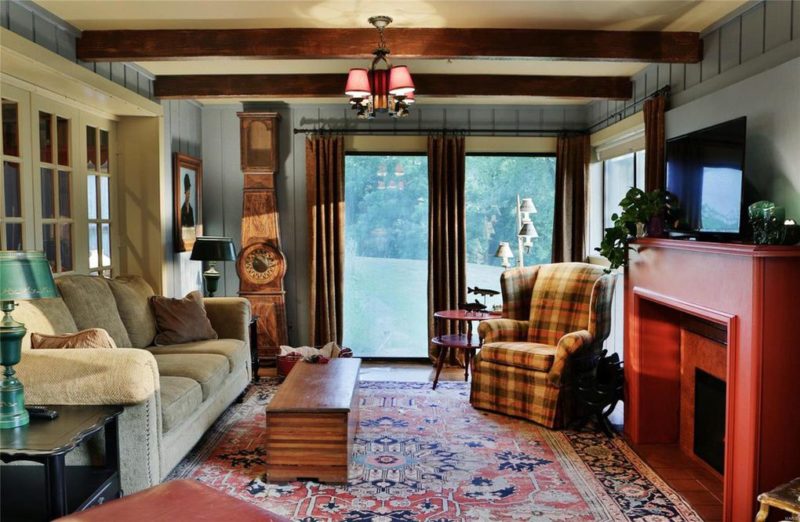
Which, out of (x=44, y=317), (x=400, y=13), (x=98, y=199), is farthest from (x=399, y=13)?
(x=98, y=199)

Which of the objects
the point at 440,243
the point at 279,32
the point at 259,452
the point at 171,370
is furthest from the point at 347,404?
the point at 440,243

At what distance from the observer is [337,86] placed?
17.5 feet

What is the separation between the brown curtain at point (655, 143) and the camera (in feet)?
14.8

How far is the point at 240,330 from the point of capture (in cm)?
514

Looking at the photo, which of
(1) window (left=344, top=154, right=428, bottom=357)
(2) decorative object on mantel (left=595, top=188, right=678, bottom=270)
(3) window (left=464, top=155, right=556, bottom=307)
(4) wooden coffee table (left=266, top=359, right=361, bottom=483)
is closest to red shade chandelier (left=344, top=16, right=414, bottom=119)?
(2) decorative object on mantel (left=595, top=188, right=678, bottom=270)

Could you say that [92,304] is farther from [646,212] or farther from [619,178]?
[619,178]

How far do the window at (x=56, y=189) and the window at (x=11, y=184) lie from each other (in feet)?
0.82

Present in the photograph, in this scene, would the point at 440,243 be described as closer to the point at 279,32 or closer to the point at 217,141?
the point at 217,141

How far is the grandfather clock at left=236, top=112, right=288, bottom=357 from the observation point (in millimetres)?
6363

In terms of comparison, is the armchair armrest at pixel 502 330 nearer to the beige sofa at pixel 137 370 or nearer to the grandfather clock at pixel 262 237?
the beige sofa at pixel 137 370

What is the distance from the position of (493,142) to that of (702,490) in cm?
410

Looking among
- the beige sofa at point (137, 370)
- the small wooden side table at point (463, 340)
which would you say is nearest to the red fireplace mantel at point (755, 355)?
the small wooden side table at point (463, 340)

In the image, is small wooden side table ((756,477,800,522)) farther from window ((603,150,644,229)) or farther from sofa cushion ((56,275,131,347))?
sofa cushion ((56,275,131,347))

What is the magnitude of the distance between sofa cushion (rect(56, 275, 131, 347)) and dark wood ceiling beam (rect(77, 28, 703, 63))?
1381mm
